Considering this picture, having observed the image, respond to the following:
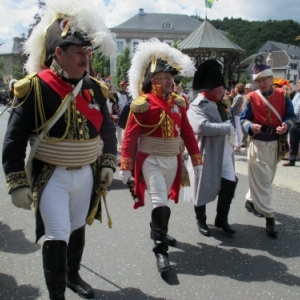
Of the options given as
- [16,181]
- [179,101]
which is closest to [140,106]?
[179,101]

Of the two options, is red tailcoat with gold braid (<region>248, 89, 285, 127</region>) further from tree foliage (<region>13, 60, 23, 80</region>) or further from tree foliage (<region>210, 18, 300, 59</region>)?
tree foliage (<region>210, 18, 300, 59</region>)

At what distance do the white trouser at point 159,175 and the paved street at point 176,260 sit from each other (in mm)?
613

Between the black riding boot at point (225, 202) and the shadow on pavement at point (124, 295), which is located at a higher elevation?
the black riding boot at point (225, 202)

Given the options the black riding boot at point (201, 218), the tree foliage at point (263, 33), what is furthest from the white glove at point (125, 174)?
the tree foliage at point (263, 33)

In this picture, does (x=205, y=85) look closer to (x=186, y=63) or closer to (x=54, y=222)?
(x=186, y=63)

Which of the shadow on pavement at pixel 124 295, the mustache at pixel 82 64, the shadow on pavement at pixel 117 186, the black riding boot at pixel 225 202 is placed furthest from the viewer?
the shadow on pavement at pixel 117 186

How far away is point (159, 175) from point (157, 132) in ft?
1.27

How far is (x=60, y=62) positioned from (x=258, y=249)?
2611mm

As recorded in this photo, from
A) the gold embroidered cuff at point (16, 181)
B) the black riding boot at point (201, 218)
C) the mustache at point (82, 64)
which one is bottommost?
the black riding boot at point (201, 218)

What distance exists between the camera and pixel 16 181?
2.37m

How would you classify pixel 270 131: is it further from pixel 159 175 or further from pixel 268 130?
pixel 159 175

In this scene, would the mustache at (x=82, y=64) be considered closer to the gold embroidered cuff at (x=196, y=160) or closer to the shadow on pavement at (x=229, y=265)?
the gold embroidered cuff at (x=196, y=160)

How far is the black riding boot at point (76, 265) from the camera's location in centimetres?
282

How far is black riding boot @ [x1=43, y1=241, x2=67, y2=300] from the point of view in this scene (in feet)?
Answer: 7.98
